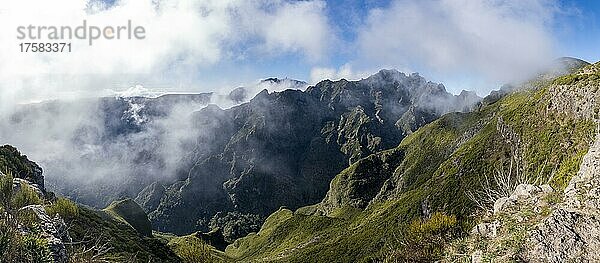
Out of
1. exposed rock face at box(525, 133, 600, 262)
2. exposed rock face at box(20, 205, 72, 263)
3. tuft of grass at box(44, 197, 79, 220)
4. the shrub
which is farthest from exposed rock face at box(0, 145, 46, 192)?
exposed rock face at box(525, 133, 600, 262)

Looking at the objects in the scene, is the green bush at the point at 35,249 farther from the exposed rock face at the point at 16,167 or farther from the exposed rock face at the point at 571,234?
the exposed rock face at the point at 571,234

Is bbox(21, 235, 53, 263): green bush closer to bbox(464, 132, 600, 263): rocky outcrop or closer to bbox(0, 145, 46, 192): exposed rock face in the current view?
bbox(0, 145, 46, 192): exposed rock face

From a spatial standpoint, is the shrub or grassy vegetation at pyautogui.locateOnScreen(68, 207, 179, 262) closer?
the shrub

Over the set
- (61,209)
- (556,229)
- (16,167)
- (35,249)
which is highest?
(16,167)

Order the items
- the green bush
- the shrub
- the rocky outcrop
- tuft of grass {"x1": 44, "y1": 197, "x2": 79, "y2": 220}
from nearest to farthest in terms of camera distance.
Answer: the green bush, the shrub, the rocky outcrop, tuft of grass {"x1": 44, "y1": 197, "x2": 79, "y2": 220}

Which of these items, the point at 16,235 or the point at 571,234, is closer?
the point at 16,235

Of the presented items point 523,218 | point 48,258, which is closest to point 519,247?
point 523,218

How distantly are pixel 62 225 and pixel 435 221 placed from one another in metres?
40.4

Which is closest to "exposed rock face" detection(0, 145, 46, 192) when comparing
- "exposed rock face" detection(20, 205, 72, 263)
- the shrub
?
the shrub

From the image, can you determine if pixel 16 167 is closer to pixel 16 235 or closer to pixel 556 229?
pixel 16 235

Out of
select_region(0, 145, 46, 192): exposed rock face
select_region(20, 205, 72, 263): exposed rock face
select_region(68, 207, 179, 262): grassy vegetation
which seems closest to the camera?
select_region(20, 205, 72, 263): exposed rock face


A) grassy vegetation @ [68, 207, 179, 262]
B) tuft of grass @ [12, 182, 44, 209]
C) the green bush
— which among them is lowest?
grassy vegetation @ [68, 207, 179, 262]

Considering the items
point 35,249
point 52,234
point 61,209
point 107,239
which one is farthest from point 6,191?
point 107,239

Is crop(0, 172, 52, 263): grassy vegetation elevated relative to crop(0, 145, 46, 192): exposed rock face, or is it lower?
lower
